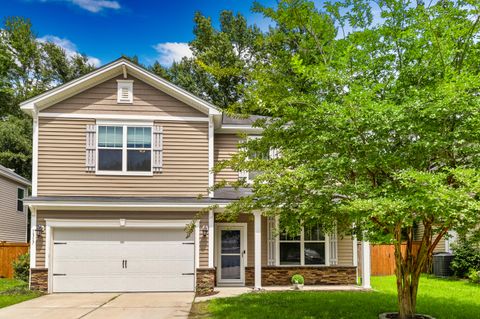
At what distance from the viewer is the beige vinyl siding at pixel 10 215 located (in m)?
23.1

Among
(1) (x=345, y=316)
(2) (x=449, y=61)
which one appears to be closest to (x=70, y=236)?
(1) (x=345, y=316)

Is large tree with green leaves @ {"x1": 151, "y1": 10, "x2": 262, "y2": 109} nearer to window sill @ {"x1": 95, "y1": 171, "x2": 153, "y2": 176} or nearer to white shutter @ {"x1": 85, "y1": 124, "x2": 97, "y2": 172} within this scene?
white shutter @ {"x1": 85, "y1": 124, "x2": 97, "y2": 172}

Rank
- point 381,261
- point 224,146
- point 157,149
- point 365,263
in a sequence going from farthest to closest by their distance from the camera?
point 381,261
point 224,146
point 365,263
point 157,149

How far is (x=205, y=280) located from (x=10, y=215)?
14367 mm

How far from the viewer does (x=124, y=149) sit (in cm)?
1476

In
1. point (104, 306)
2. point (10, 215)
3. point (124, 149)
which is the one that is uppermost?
point (124, 149)

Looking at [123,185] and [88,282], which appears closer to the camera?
[88,282]

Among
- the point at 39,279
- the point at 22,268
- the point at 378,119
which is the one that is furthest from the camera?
the point at 22,268

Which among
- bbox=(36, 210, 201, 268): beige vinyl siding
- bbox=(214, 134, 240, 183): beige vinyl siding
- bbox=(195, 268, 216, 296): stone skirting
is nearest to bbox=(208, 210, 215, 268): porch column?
bbox=(195, 268, 216, 296): stone skirting

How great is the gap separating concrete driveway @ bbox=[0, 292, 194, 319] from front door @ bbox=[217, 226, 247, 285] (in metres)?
1.95

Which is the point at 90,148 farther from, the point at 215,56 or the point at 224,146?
the point at 215,56

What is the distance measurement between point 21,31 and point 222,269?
3058cm

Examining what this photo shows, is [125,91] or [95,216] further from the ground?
[125,91]

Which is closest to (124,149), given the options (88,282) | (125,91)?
(125,91)
